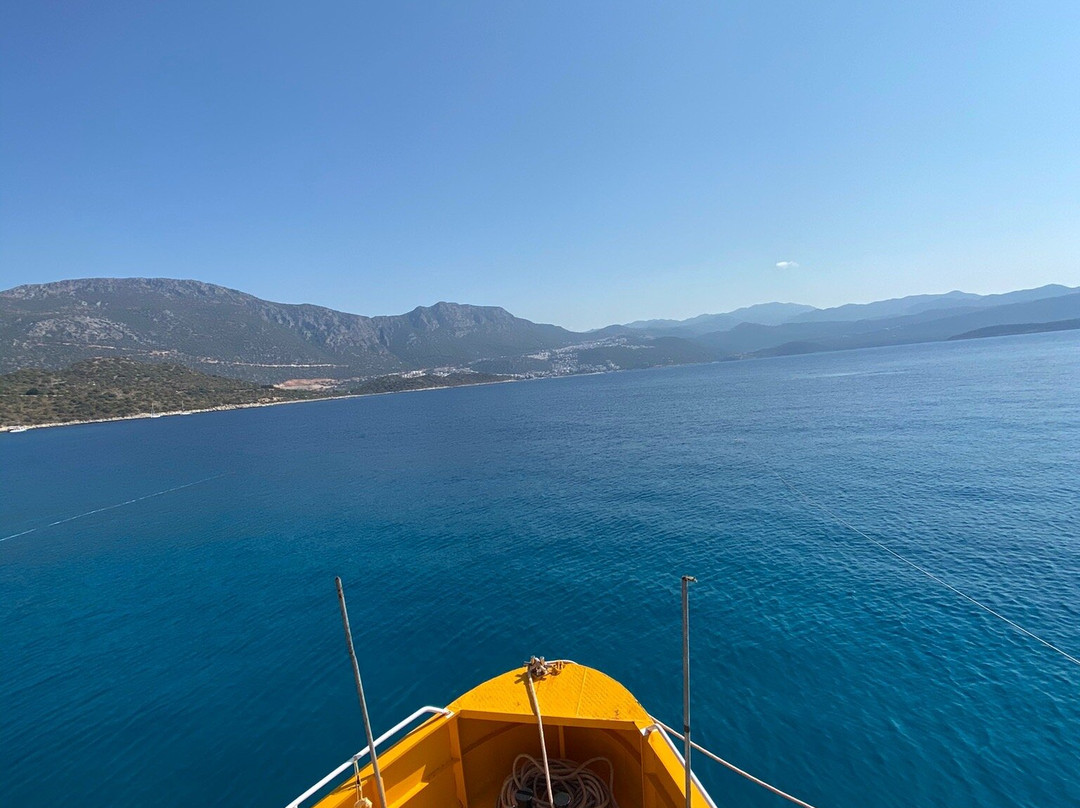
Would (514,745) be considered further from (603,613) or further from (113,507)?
(113,507)

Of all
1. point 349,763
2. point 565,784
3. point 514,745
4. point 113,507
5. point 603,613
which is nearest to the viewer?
point 349,763

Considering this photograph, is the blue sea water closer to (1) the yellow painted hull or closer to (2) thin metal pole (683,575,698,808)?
(1) the yellow painted hull

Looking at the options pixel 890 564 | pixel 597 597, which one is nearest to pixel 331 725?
pixel 597 597

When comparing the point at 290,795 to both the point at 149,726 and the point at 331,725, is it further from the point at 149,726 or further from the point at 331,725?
the point at 149,726

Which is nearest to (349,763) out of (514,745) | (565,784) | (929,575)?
(514,745)

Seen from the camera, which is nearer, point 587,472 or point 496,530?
point 496,530

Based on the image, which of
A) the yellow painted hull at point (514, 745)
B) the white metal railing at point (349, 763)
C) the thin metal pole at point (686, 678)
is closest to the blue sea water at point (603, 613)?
the yellow painted hull at point (514, 745)

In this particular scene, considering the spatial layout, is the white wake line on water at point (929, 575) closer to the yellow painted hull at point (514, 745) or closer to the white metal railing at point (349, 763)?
the yellow painted hull at point (514, 745)
